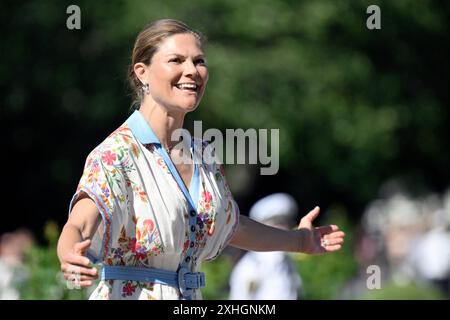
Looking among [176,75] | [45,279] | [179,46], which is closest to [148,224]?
[176,75]

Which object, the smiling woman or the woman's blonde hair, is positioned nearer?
the smiling woman

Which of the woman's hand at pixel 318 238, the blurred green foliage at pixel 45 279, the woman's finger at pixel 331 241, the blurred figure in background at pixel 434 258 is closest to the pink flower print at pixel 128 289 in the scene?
the woman's hand at pixel 318 238

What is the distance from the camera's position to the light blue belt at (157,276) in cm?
451

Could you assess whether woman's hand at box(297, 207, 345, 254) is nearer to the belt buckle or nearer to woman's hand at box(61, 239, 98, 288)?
the belt buckle

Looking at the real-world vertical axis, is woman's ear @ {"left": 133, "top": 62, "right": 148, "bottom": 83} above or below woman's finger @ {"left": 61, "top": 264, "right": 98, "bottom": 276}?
above

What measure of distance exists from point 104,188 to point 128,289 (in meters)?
0.40

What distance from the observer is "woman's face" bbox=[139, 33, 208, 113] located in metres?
4.74

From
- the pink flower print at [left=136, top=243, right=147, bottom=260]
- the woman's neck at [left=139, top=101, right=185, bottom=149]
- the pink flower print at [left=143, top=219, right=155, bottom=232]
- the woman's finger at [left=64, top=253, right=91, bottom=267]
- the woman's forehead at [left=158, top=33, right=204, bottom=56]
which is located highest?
the woman's forehead at [left=158, top=33, right=204, bottom=56]

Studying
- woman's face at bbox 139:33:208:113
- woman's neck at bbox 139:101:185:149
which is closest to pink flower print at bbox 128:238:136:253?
woman's neck at bbox 139:101:185:149

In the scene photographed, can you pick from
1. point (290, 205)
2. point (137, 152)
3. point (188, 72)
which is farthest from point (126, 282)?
point (290, 205)

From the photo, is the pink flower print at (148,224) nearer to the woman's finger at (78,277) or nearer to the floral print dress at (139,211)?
the floral print dress at (139,211)

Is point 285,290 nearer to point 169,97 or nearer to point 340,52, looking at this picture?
point 169,97

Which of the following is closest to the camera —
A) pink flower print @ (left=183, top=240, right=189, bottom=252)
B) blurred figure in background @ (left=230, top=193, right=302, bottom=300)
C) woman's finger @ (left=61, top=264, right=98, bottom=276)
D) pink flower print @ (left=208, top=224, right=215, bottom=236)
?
woman's finger @ (left=61, top=264, right=98, bottom=276)

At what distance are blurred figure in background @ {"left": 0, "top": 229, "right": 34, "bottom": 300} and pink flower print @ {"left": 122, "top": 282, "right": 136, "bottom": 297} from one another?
327 cm
